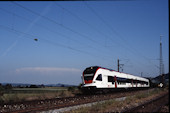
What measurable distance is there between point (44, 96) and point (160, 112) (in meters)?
14.0

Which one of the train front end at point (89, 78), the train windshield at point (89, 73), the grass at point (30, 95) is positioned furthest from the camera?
the train windshield at point (89, 73)

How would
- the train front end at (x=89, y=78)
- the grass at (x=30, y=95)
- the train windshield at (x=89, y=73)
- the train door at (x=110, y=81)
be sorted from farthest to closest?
the train door at (x=110, y=81) → the train windshield at (x=89, y=73) → the train front end at (x=89, y=78) → the grass at (x=30, y=95)

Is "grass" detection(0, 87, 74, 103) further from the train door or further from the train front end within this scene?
the train door

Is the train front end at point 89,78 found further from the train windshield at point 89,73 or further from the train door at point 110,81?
the train door at point 110,81

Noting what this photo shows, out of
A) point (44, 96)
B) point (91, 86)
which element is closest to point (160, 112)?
point (91, 86)

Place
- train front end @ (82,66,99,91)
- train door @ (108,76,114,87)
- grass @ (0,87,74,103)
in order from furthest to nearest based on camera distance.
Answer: train door @ (108,76,114,87), train front end @ (82,66,99,91), grass @ (0,87,74,103)

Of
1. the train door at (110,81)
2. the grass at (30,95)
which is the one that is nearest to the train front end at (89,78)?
the train door at (110,81)

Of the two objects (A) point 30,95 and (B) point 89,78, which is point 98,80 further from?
(A) point 30,95

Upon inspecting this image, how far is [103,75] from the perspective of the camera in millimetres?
24938

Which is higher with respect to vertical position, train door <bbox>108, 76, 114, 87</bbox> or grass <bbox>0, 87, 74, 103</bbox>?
train door <bbox>108, 76, 114, 87</bbox>

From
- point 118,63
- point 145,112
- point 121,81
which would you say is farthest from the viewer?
point 118,63

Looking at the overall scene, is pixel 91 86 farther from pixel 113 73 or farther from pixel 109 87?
pixel 113 73

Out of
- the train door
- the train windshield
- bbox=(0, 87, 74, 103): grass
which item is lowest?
bbox=(0, 87, 74, 103): grass

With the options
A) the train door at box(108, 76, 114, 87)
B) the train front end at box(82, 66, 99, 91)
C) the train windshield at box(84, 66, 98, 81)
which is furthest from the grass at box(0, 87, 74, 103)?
the train door at box(108, 76, 114, 87)
